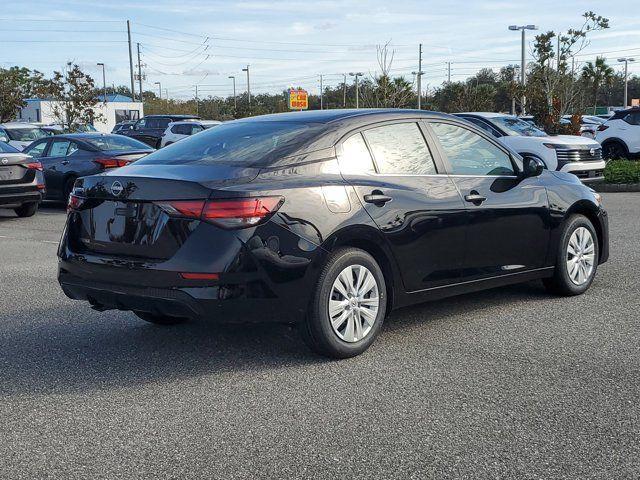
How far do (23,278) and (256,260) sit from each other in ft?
14.8

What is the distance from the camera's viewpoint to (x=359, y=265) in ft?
17.4

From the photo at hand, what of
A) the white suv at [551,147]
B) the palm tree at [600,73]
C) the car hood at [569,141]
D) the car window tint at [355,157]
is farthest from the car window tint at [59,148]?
the palm tree at [600,73]

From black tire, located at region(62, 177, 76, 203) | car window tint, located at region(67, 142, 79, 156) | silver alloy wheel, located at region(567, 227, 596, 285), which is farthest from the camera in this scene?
car window tint, located at region(67, 142, 79, 156)

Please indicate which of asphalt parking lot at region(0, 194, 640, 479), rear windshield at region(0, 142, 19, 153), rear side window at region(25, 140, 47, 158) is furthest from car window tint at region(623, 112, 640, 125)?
asphalt parking lot at region(0, 194, 640, 479)

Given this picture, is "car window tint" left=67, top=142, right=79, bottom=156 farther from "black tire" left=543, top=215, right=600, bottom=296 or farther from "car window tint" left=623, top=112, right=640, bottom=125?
"car window tint" left=623, top=112, right=640, bottom=125

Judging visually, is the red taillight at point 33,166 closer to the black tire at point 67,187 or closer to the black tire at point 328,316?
the black tire at point 67,187

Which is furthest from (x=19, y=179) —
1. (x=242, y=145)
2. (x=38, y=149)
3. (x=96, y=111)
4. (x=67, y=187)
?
(x=96, y=111)

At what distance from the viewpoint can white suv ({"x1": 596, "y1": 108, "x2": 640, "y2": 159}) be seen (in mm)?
21828

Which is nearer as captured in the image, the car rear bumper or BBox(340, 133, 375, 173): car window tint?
BBox(340, 133, 375, 173): car window tint

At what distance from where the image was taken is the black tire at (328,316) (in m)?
5.05

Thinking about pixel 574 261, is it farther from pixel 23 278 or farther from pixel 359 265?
pixel 23 278

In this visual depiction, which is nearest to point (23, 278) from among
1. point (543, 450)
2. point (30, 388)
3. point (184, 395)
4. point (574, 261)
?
point (30, 388)

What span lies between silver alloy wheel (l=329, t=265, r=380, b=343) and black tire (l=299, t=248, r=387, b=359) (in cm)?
3

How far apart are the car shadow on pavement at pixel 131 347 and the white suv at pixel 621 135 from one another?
1670 cm
